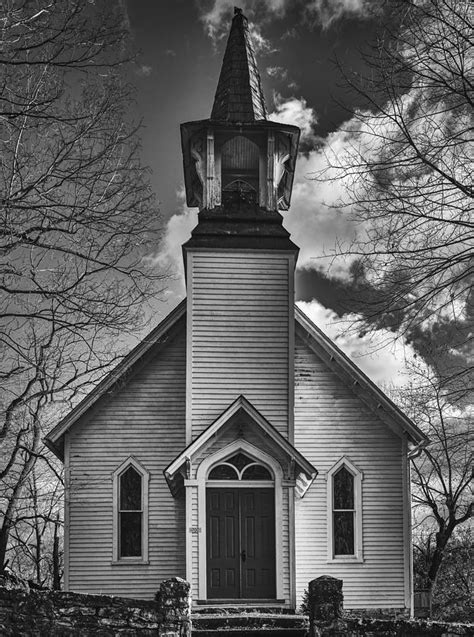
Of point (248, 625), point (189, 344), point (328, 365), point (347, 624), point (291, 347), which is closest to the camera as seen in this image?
point (347, 624)

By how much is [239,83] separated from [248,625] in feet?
40.9

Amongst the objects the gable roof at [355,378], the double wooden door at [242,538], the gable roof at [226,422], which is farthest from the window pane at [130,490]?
the gable roof at [355,378]

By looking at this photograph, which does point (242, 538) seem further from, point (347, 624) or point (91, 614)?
point (91, 614)

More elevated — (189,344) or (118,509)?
(189,344)

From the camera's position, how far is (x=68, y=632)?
1194 cm

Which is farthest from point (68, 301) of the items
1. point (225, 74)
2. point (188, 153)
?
point (225, 74)

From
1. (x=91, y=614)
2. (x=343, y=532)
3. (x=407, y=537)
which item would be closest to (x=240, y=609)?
(x=343, y=532)

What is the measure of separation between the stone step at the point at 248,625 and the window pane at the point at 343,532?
12.6 feet

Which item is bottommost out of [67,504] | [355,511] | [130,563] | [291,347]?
[130,563]

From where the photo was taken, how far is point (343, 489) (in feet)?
65.5

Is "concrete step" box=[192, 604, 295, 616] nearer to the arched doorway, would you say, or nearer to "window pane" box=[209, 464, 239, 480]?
the arched doorway

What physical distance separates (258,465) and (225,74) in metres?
9.64

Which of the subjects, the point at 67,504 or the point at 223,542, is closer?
the point at 223,542

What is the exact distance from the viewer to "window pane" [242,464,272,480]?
709 inches
